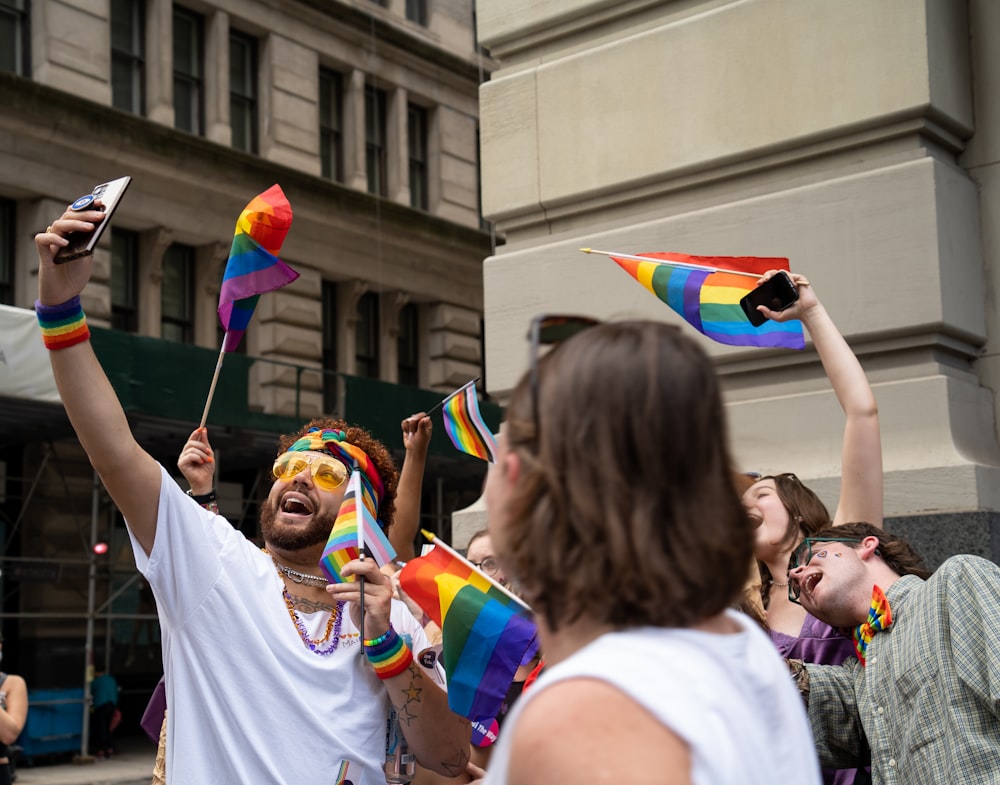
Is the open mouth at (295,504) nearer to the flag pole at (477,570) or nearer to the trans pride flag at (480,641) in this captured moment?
the flag pole at (477,570)

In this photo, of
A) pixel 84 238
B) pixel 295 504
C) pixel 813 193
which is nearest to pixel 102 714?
pixel 813 193

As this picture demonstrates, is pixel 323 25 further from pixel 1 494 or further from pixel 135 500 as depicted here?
pixel 135 500

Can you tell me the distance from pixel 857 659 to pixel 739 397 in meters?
2.11

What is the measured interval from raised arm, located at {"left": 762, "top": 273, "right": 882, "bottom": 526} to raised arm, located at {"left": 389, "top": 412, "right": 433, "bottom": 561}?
4.42ft

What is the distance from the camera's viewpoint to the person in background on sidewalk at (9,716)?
7.63m

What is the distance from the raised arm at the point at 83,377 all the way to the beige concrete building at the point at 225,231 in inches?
519

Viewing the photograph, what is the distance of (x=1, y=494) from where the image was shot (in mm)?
18312

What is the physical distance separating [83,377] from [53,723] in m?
15.9

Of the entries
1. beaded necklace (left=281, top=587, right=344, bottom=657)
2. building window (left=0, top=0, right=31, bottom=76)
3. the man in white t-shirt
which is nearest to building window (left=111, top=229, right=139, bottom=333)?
building window (left=0, top=0, right=31, bottom=76)

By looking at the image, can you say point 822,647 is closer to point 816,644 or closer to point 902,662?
point 816,644

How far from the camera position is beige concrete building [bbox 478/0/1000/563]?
5004 mm

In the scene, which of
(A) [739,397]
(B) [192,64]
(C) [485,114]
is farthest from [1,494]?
(A) [739,397]

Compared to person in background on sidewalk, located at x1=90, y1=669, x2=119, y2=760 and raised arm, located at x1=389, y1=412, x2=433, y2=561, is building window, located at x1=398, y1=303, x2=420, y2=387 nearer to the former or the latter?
person in background on sidewalk, located at x1=90, y1=669, x2=119, y2=760

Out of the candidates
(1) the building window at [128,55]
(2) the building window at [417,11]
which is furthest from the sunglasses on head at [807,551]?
(2) the building window at [417,11]
